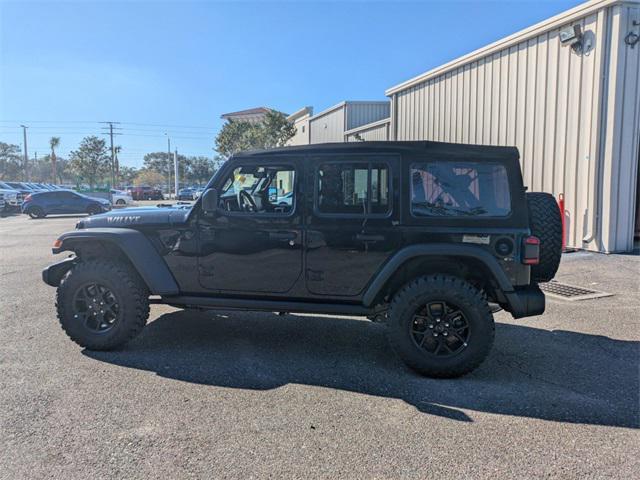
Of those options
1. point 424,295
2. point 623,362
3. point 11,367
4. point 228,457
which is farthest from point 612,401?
point 11,367

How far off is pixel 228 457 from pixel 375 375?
5.15ft

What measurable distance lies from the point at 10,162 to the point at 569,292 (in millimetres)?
93544

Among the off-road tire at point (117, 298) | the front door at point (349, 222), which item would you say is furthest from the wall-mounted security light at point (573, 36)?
the off-road tire at point (117, 298)

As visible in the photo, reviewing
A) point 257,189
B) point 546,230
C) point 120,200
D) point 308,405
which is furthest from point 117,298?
point 120,200

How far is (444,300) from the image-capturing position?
3.88 meters

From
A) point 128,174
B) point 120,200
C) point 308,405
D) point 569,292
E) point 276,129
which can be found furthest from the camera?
point 128,174

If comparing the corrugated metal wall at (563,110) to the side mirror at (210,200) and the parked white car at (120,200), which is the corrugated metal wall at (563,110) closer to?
the side mirror at (210,200)

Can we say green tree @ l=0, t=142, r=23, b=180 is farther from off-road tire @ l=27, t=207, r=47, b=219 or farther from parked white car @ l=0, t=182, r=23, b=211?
off-road tire @ l=27, t=207, r=47, b=219

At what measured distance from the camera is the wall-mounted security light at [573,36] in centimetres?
920

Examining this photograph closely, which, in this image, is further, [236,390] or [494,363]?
[494,363]

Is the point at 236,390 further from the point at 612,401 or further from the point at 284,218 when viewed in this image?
the point at 612,401

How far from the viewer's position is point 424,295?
3881 mm

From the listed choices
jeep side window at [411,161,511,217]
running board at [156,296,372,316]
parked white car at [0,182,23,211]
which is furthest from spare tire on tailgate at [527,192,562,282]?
parked white car at [0,182,23,211]

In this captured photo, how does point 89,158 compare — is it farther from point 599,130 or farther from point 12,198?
point 599,130
